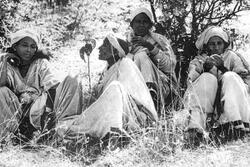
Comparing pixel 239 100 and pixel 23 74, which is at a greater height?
pixel 23 74

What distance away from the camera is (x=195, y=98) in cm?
489

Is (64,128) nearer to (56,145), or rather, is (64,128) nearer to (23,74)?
(56,145)

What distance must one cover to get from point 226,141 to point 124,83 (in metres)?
1.29

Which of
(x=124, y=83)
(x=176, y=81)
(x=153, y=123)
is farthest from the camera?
(x=176, y=81)

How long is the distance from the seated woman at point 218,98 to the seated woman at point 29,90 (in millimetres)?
1333

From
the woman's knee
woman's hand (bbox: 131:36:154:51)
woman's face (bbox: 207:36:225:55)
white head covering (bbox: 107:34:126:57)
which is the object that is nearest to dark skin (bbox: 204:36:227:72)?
woman's face (bbox: 207:36:225:55)

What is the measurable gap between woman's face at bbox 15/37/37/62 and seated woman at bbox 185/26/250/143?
1.90 metres

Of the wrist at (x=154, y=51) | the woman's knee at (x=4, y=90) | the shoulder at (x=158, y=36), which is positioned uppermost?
the shoulder at (x=158, y=36)

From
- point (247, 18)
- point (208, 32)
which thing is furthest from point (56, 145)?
point (247, 18)

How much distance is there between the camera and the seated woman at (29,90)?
4.84m

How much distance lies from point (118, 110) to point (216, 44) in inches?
68.1

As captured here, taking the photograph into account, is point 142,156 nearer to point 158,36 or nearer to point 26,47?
point 26,47

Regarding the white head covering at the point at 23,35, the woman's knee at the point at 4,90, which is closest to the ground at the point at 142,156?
the woman's knee at the point at 4,90

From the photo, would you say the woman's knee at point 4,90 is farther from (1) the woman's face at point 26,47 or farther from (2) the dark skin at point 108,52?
(2) the dark skin at point 108,52
